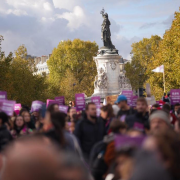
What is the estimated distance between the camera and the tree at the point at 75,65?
82.9 meters

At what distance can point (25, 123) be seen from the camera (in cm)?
1141

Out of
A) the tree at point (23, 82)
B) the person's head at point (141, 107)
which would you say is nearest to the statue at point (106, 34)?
the tree at point (23, 82)

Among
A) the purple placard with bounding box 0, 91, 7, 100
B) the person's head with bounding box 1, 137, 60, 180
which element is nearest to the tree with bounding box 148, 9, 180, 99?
the purple placard with bounding box 0, 91, 7, 100

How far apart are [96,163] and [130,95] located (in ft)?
43.8

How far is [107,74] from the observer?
182 ft

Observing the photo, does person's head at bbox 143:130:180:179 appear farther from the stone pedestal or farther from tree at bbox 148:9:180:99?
the stone pedestal

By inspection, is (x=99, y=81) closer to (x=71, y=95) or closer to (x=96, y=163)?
(x=71, y=95)

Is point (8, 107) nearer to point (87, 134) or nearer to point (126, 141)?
point (87, 134)

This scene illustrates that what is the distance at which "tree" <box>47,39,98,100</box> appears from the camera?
8294cm

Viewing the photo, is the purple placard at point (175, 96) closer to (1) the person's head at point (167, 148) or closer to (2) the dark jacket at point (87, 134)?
(2) the dark jacket at point (87, 134)

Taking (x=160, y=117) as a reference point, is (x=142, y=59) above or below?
above

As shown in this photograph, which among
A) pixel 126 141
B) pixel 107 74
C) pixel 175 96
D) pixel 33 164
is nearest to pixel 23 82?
pixel 107 74

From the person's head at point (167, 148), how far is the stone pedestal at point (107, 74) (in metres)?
51.8

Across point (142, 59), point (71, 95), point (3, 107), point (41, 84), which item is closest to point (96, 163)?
point (3, 107)
